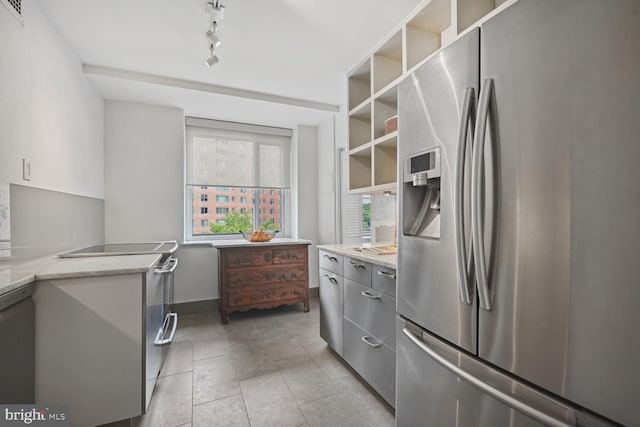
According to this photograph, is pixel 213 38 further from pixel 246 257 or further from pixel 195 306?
pixel 195 306

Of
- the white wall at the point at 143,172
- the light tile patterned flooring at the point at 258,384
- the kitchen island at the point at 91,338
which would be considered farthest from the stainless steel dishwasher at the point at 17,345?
the white wall at the point at 143,172

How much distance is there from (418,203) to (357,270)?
2.51 feet

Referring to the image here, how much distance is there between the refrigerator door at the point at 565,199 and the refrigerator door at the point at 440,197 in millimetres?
76

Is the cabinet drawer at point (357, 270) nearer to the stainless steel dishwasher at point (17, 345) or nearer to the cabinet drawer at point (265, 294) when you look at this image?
the cabinet drawer at point (265, 294)

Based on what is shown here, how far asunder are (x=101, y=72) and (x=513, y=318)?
3492mm

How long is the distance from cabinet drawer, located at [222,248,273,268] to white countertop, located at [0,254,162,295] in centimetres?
133

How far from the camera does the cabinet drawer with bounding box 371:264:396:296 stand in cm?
164

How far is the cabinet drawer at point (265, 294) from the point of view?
3.23 metres

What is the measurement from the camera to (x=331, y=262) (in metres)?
2.38

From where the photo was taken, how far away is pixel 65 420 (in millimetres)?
1388

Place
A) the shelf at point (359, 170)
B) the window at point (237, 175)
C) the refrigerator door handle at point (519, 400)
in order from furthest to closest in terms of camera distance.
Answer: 1. the window at point (237, 175)
2. the shelf at point (359, 170)
3. the refrigerator door handle at point (519, 400)

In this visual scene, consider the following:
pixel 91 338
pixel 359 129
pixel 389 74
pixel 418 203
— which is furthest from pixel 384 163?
pixel 91 338

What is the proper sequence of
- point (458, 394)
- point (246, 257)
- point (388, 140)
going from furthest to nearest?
point (246, 257), point (388, 140), point (458, 394)

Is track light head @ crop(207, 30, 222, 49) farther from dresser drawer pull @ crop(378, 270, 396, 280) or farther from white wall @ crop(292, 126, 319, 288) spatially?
white wall @ crop(292, 126, 319, 288)
